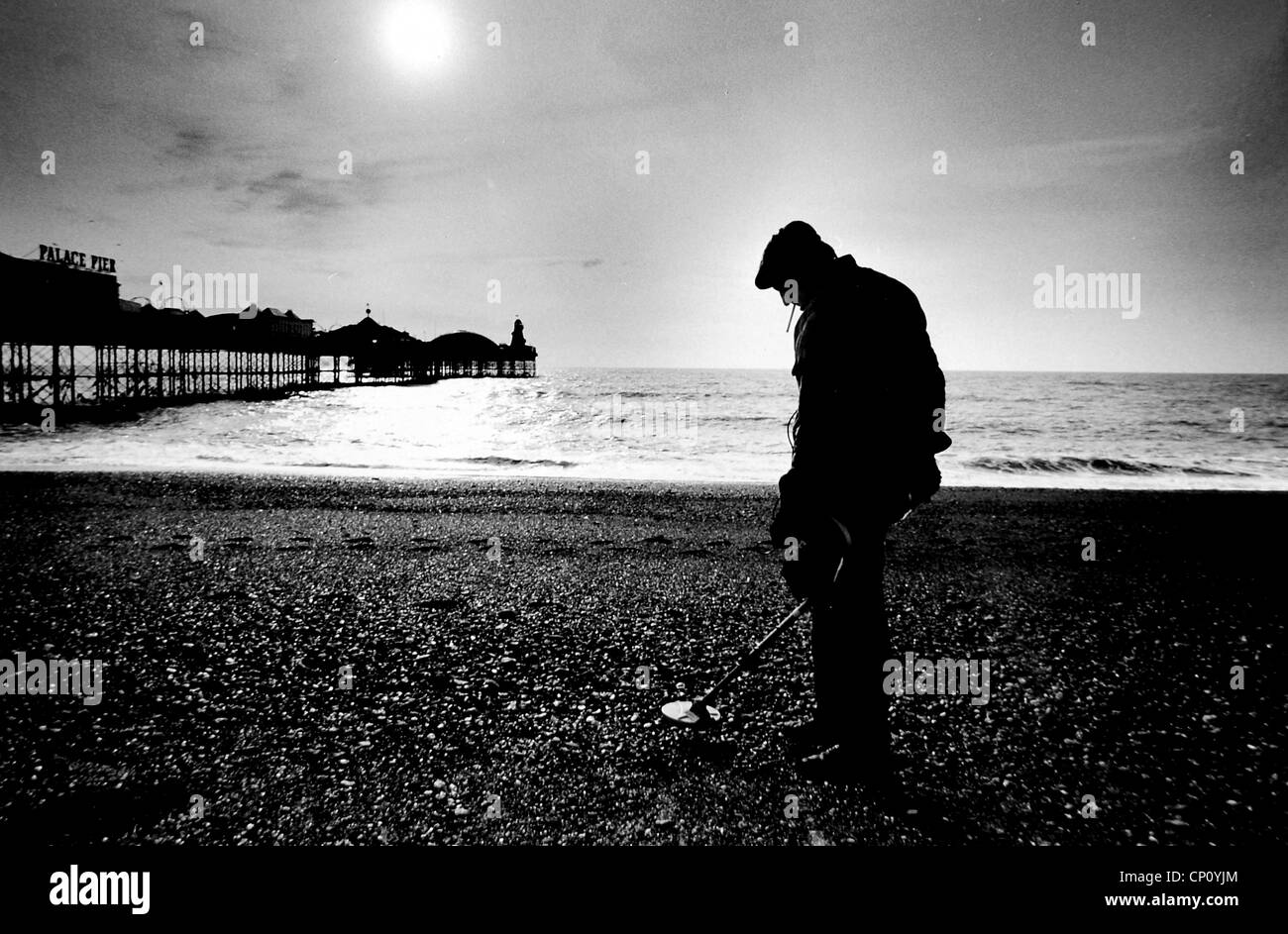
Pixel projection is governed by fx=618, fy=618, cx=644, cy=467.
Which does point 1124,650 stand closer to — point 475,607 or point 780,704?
point 780,704

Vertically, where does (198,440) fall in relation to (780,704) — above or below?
above

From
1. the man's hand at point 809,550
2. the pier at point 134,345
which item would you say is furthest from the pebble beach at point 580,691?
Result: the pier at point 134,345

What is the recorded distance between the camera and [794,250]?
8.91 ft

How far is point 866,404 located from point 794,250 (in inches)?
30.4

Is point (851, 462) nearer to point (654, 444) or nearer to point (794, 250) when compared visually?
point (794, 250)

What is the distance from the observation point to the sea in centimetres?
1457

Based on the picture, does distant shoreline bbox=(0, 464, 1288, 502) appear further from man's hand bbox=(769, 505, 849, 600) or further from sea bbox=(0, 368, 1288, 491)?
man's hand bbox=(769, 505, 849, 600)

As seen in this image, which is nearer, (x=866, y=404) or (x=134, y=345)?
(x=866, y=404)

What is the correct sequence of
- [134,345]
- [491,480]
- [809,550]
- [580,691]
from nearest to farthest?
[809,550] → [580,691] → [491,480] → [134,345]

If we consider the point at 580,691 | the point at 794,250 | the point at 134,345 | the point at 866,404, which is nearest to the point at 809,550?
the point at 866,404

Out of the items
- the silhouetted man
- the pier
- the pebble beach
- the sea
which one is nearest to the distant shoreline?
the sea
